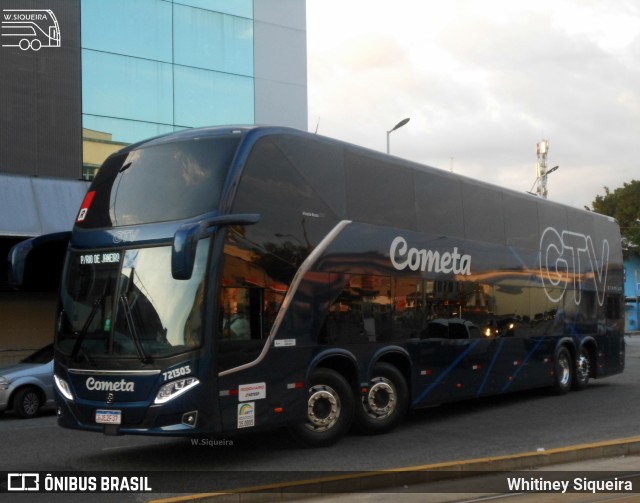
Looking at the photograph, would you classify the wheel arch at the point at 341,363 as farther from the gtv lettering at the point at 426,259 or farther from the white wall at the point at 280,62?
the white wall at the point at 280,62

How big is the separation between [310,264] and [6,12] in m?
15.2

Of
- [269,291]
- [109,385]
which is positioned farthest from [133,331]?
[269,291]

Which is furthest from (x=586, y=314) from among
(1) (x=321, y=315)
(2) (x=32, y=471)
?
(2) (x=32, y=471)

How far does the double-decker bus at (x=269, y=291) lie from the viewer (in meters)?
10.1

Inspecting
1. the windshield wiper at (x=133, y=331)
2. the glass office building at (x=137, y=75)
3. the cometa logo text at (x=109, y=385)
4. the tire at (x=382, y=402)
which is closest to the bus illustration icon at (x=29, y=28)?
the glass office building at (x=137, y=75)

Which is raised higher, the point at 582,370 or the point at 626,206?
the point at 626,206

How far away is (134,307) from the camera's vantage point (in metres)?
10.2

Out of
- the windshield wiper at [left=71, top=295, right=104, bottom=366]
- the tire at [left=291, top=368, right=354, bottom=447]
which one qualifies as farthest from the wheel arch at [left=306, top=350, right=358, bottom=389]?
the windshield wiper at [left=71, top=295, right=104, bottom=366]

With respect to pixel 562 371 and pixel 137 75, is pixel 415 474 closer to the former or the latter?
pixel 562 371

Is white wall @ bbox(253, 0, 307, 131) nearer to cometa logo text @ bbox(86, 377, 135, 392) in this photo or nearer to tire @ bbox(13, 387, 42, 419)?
tire @ bbox(13, 387, 42, 419)

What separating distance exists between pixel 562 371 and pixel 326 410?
872 centimetres

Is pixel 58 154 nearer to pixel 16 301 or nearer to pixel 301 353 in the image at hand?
pixel 16 301

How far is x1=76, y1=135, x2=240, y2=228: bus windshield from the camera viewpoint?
1055 cm

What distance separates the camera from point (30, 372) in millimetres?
16859
